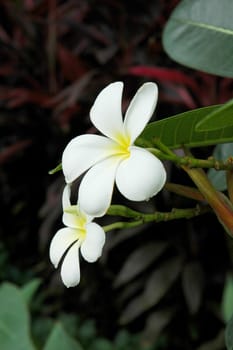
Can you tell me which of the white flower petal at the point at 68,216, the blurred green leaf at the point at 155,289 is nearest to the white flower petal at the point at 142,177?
the white flower petal at the point at 68,216

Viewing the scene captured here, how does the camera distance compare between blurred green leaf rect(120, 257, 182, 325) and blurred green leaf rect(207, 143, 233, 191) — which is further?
blurred green leaf rect(120, 257, 182, 325)

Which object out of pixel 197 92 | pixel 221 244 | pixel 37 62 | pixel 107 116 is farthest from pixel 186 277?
pixel 107 116

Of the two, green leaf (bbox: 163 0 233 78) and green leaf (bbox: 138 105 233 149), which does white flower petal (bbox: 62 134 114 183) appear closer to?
green leaf (bbox: 138 105 233 149)

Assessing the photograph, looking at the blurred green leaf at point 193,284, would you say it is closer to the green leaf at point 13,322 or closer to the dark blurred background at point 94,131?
the dark blurred background at point 94,131

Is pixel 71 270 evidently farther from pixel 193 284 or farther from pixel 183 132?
pixel 193 284

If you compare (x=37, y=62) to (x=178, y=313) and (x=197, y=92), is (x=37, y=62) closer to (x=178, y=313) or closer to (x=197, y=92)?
A: (x=197, y=92)

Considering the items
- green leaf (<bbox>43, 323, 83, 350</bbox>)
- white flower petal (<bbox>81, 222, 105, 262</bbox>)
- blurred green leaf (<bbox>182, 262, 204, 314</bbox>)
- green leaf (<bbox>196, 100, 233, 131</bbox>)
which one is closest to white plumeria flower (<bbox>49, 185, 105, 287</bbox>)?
white flower petal (<bbox>81, 222, 105, 262</bbox>)
